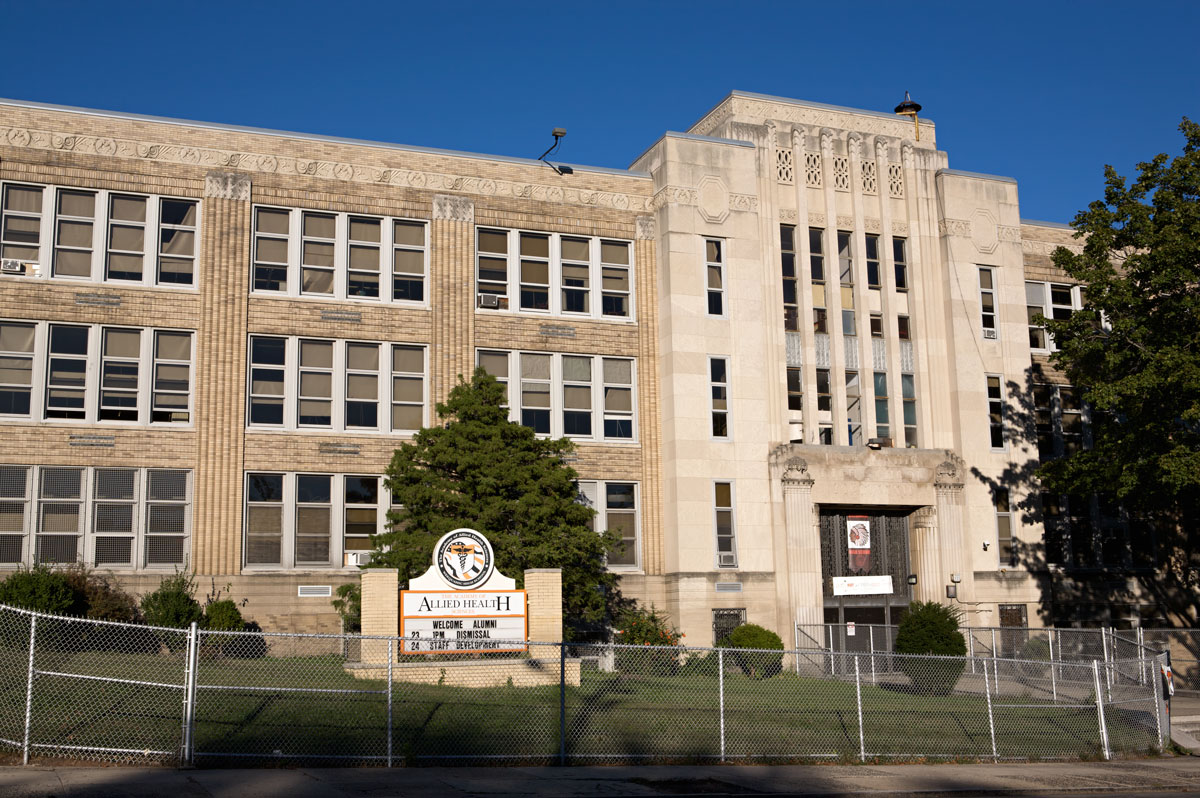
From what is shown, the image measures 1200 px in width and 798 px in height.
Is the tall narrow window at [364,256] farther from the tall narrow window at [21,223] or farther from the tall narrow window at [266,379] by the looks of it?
the tall narrow window at [21,223]

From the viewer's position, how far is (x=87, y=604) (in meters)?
28.7

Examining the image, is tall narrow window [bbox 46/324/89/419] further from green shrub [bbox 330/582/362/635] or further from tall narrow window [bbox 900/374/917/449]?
tall narrow window [bbox 900/374/917/449]

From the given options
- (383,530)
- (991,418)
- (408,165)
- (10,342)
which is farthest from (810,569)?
(10,342)

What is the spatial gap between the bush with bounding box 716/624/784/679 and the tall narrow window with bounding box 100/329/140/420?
673 inches

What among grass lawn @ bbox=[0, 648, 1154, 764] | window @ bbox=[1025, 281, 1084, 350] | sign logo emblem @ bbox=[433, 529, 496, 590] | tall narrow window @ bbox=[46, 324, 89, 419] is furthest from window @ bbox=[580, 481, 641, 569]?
window @ bbox=[1025, 281, 1084, 350]

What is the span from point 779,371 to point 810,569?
20.3ft


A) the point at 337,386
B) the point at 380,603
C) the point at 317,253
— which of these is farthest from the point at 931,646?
the point at 317,253

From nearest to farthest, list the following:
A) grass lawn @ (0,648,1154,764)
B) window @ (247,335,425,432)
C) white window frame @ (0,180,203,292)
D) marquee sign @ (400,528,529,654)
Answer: grass lawn @ (0,648,1154,764), marquee sign @ (400,528,529,654), white window frame @ (0,180,203,292), window @ (247,335,425,432)

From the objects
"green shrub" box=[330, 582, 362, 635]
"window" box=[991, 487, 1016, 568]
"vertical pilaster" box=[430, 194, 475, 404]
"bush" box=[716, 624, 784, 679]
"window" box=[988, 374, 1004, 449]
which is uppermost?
"vertical pilaster" box=[430, 194, 475, 404]

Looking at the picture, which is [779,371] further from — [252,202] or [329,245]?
[252,202]

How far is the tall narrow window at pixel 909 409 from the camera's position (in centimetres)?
3859

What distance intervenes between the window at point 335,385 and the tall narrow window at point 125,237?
12.0 ft

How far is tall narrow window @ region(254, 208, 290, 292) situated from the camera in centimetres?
3344

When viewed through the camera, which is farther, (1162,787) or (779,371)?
(779,371)
